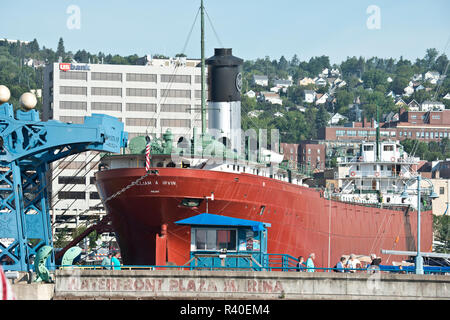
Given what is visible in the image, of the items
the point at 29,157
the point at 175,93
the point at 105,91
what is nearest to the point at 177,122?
the point at 175,93

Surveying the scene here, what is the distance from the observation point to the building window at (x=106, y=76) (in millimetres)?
130750

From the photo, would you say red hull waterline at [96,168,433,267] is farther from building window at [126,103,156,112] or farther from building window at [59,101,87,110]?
building window at [59,101,87,110]

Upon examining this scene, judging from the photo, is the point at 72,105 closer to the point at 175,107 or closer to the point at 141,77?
the point at 141,77

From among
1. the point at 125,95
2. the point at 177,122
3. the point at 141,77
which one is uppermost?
the point at 141,77

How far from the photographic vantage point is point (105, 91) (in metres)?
131

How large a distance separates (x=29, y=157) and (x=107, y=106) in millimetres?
94680

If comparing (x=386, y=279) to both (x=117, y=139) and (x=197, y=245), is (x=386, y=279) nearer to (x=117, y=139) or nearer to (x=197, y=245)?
(x=197, y=245)

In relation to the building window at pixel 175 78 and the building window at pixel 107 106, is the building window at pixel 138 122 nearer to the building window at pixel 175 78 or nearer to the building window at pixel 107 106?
the building window at pixel 107 106

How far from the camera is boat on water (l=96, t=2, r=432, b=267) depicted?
42688 mm
